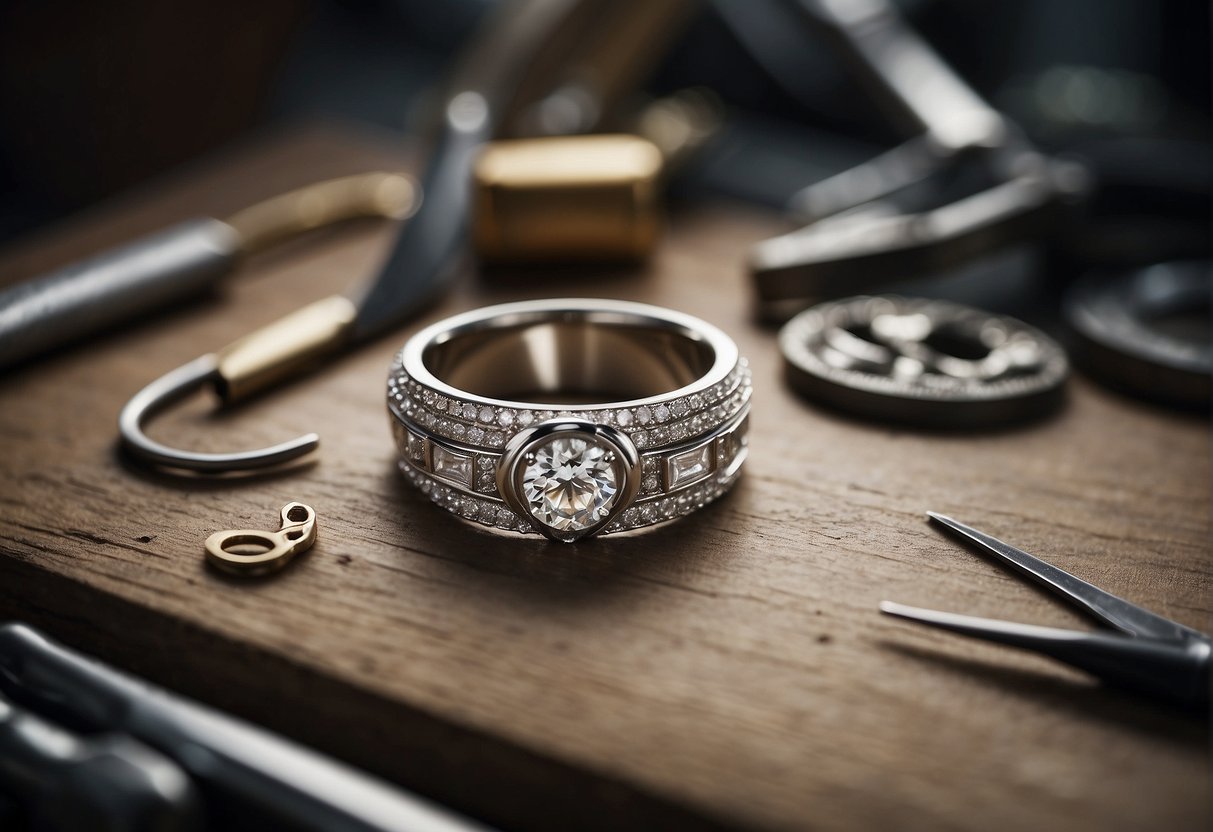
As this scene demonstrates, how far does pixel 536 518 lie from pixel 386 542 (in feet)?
0.25

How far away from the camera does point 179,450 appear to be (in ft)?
1.95

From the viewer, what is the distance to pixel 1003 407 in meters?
0.65

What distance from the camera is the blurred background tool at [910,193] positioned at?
78cm

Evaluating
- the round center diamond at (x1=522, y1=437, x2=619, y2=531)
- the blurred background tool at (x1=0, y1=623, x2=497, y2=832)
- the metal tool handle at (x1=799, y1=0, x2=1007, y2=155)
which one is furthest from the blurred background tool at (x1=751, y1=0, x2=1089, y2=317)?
the blurred background tool at (x1=0, y1=623, x2=497, y2=832)

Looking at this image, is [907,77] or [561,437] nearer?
[561,437]

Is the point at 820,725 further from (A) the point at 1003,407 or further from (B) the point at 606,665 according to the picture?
(A) the point at 1003,407

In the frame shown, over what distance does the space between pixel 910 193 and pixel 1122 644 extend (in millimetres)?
566

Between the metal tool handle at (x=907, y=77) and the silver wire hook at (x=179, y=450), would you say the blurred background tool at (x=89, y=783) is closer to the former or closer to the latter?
the silver wire hook at (x=179, y=450)

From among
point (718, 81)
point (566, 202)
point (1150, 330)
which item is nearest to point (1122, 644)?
point (1150, 330)

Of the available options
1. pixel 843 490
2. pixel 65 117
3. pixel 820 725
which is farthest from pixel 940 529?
pixel 65 117

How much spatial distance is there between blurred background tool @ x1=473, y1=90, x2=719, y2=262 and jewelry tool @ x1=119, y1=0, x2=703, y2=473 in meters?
0.04

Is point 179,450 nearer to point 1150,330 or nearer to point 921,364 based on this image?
point 921,364

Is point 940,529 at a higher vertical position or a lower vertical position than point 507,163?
lower

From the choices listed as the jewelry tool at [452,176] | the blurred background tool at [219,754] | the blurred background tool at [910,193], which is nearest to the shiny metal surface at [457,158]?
the jewelry tool at [452,176]
